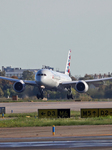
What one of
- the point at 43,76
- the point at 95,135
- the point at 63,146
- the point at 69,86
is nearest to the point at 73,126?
the point at 95,135

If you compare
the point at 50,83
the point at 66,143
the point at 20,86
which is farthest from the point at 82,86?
the point at 66,143

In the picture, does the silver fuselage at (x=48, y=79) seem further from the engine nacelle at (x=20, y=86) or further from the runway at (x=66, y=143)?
the runway at (x=66, y=143)

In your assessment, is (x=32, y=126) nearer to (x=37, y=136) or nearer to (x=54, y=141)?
(x=37, y=136)

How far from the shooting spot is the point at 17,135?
22312mm

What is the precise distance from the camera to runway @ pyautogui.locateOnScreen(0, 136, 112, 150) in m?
17.2

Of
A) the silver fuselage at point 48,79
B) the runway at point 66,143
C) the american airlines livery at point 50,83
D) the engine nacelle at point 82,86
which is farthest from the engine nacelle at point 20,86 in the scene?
the runway at point 66,143

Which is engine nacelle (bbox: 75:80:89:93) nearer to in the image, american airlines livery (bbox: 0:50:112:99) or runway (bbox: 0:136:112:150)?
american airlines livery (bbox: 0:50:112:99)

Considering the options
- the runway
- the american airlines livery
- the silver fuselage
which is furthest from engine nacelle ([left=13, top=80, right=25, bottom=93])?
the runway

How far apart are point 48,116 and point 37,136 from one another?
11.3 meters

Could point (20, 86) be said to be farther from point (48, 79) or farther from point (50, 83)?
point (48, 79)

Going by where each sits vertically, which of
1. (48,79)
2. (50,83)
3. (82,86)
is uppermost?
(48,79)

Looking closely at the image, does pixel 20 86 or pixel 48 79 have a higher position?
pixel 48 79

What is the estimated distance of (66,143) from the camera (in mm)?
18484

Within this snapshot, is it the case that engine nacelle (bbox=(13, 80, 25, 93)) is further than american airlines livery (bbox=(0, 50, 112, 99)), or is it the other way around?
engine nacelle (bbox=(13, 80, 25, 93))
